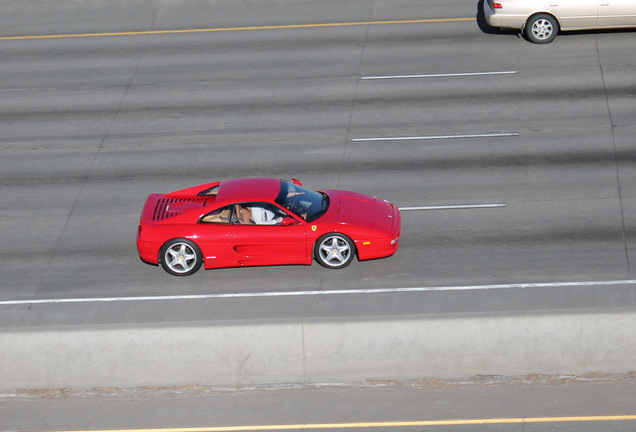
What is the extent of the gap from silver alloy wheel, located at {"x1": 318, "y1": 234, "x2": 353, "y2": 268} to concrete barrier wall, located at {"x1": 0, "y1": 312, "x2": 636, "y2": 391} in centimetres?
252

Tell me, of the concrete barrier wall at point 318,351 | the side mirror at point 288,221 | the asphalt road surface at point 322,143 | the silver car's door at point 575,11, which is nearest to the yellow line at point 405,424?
the concrete barrier wall at point 318,351

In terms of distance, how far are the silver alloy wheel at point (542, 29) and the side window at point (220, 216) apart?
11838 millimetres

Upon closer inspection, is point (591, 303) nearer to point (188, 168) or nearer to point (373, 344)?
point (373, 344)

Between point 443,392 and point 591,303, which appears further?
point 591,303

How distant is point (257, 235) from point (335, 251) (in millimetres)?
1248

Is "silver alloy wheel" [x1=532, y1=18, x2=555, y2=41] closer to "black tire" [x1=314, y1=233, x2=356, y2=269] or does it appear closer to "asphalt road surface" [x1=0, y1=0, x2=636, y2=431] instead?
"asphalt road surface" [x1=0, y1=0, x2=636, y2=431]

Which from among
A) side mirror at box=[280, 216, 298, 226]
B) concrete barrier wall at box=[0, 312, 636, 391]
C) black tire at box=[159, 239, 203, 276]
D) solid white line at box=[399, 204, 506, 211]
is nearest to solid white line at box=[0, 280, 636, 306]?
black tire at box=[159, 239, 203, 276]

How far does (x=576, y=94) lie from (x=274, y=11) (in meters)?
9.96

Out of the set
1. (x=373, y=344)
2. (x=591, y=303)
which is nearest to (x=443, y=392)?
(x=373, y=344)

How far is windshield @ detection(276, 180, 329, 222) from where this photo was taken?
13.4 meters

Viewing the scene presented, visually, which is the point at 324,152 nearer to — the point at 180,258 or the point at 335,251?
the point at 335,251

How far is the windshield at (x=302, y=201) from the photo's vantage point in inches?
527

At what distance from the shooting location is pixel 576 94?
63.3 ft

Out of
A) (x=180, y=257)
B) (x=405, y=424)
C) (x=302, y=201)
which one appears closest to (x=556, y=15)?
(x=302, y=201)
